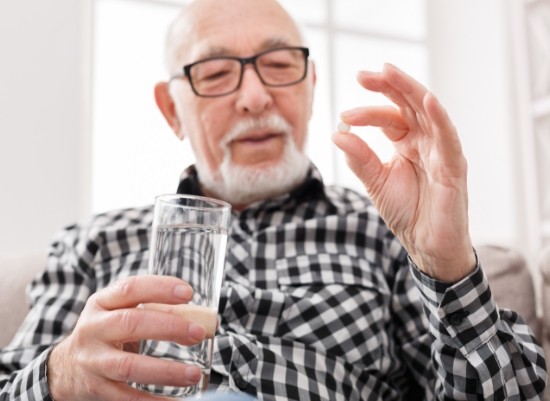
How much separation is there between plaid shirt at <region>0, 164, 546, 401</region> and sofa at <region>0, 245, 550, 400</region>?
91mm

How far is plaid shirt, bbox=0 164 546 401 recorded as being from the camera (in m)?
0.92

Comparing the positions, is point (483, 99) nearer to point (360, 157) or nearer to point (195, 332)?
point (360, 157)

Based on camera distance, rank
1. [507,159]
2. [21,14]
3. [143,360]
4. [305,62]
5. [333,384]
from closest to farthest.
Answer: [143,360]
[333,384]
[305,62]
[21,14]
[507,159]

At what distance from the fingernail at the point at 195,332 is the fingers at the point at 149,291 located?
0.10 ft

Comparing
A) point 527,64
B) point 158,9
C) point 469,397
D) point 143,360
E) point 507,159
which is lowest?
point 469,397

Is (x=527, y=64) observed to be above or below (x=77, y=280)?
above

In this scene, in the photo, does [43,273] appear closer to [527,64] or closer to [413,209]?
[413,209]

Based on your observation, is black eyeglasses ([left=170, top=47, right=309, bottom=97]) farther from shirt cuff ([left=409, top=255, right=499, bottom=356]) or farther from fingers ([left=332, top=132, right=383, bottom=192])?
shirt cuff ([left=409, top=255, right=499, bottom=356])

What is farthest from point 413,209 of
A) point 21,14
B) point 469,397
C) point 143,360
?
point 21,14

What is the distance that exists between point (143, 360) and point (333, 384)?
41 centimetres

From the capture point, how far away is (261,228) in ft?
4.14

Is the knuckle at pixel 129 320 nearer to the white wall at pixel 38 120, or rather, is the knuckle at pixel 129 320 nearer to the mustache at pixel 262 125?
the mustache at pixel 262 125

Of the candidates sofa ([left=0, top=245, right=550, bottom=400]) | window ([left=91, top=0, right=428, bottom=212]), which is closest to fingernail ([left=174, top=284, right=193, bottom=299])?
sofa ([left=0, top=245, right=550, bottom=400])

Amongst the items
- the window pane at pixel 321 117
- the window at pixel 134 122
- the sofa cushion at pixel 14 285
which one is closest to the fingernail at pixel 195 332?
the sofa cushion at pixel 14 285
